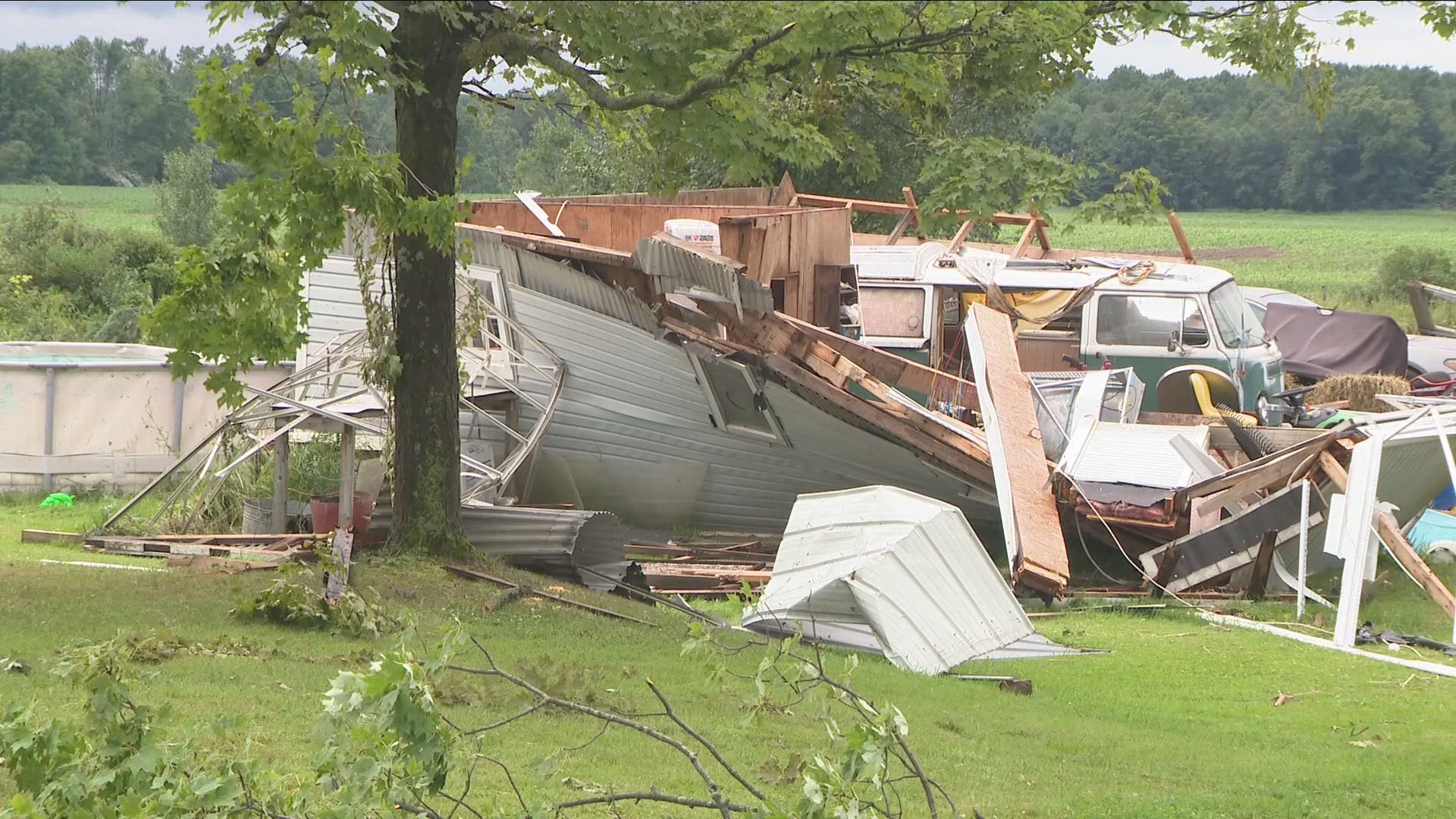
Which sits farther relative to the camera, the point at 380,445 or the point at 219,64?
the point at 380,445

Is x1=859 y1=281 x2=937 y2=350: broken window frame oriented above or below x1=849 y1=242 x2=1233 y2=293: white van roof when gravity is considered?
below

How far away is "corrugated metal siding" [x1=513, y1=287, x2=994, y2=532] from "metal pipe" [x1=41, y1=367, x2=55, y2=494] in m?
5.88

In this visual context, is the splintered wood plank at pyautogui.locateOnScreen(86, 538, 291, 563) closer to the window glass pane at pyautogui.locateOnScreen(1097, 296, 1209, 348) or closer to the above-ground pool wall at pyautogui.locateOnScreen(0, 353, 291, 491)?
the above-ground pool wall at pyautogui.locateOnScreen(0, 353, 291, 491)

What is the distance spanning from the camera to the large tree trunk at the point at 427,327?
10641 mm

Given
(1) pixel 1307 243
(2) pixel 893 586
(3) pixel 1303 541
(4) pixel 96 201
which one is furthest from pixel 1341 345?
(4) pixel 96 201

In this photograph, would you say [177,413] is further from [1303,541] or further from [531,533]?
[1303,541]

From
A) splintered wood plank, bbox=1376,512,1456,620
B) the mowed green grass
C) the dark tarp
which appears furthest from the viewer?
the mowed green grass

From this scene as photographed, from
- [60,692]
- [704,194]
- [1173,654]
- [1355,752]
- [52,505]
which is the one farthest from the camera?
[704,194]

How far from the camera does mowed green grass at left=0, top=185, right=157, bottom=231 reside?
184 ft

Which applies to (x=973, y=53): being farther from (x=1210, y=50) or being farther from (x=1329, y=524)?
(x=1329, y=524)

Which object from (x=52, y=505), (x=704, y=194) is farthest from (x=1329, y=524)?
(x=52, y=505)

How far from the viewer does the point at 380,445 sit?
1564cm

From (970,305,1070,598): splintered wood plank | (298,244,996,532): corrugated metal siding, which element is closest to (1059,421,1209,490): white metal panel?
(970,305,1070,598): splintered wood plank

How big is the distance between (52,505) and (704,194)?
31.6ft
